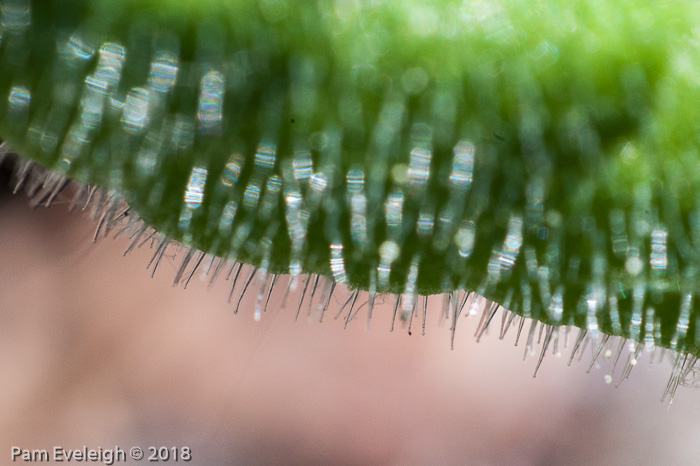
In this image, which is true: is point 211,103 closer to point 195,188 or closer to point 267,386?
point 195,188

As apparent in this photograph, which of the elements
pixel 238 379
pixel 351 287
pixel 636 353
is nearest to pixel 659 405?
pixel 238 379

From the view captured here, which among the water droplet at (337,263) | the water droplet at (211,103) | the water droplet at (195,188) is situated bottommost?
the water droplet at (337,263)

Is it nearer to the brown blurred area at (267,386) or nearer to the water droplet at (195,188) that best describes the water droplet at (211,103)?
the water droplet at (195,188)

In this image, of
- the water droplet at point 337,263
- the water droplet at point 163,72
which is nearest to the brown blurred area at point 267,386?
the water droplet at point 337,263

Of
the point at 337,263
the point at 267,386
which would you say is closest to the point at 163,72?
the point at 337,263

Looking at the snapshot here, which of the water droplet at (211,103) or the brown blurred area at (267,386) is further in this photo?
the brown blurred area at (267,386)

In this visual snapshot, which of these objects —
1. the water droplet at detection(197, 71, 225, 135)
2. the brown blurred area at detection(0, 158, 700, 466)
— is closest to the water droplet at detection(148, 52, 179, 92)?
the water droplet at detection(197, 71, 225, 135)

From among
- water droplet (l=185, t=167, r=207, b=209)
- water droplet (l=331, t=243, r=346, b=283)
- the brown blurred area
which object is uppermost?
water droplet (l=185, t=167, r=207, b=209)

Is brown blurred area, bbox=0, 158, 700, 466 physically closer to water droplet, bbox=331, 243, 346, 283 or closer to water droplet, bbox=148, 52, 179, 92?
water droplet, bbox=331, 243, 346, 283
